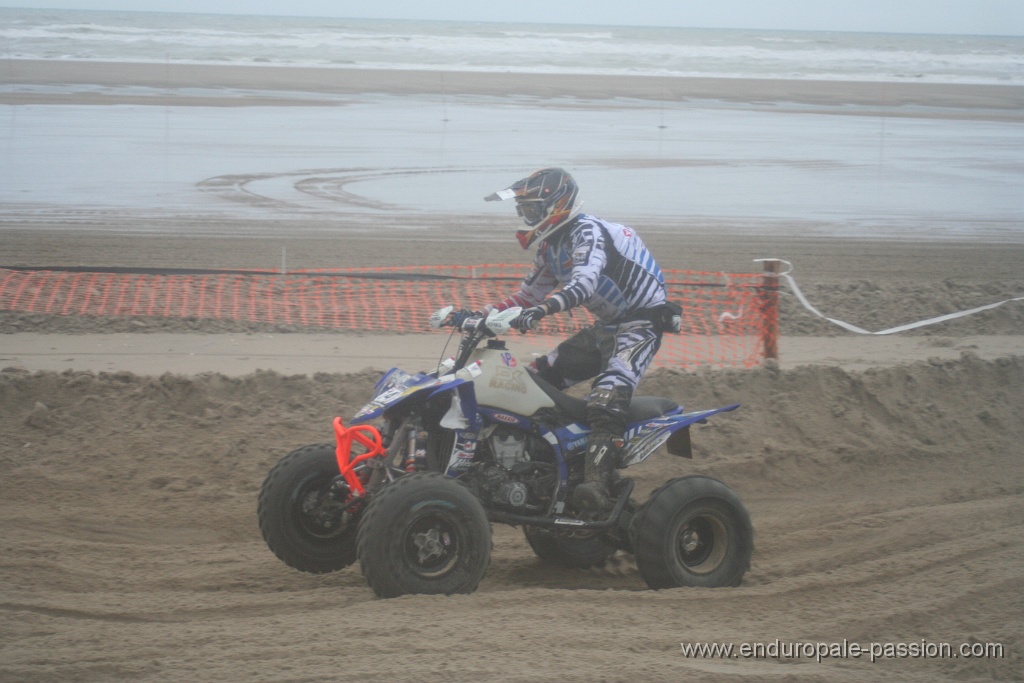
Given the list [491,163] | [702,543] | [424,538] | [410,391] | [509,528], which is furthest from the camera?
[491,163]

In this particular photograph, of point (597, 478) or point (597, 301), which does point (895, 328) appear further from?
point (597, 478)

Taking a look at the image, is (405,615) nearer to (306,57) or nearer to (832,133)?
(832,133)

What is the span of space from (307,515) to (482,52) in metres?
65.2

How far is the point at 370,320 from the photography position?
11180 mm

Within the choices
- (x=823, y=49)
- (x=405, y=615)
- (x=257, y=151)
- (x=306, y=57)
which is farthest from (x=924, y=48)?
(x=405, y=615)

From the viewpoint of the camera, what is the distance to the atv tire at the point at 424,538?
476 cm

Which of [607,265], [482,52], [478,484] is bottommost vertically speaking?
[478,484]

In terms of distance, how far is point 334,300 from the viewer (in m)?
11.7

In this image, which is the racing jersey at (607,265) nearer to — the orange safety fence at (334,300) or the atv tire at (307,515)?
the atv tire at (307,515)

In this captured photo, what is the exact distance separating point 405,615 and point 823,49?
83.7 meters

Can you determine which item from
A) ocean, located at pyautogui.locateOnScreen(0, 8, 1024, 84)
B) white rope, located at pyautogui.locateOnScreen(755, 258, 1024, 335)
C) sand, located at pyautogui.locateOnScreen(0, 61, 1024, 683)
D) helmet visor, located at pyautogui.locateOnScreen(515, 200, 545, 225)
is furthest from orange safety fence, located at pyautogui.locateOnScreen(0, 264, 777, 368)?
ocean, located at pyautogui.locateOnScreen(0, 8, 1024, 84)

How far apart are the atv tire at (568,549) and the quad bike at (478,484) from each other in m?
0.20

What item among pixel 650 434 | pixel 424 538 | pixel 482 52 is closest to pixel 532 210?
pixel 650 434

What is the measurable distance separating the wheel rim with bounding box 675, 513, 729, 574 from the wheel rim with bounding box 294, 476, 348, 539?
1.84m
